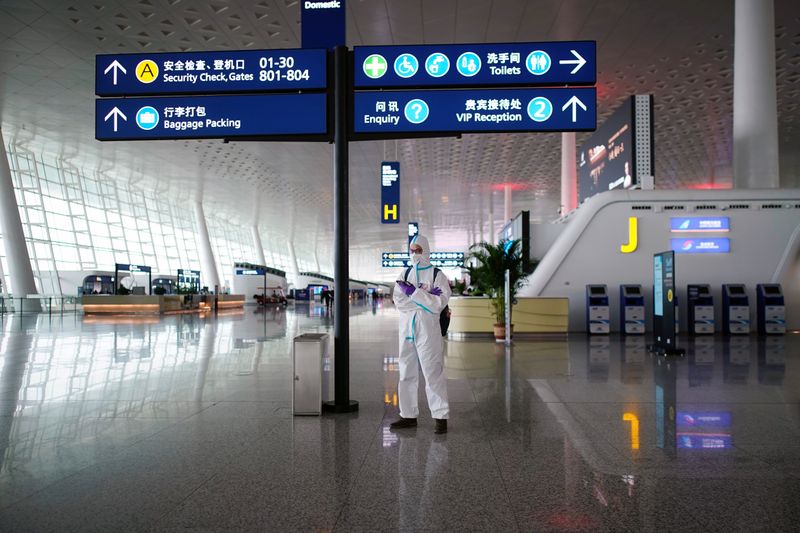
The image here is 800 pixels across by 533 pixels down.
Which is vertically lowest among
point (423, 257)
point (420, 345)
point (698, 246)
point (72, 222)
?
point (420, 345)

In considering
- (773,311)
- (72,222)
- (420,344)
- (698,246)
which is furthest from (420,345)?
(72,222)

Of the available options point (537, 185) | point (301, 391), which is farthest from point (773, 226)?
point (537, 185)

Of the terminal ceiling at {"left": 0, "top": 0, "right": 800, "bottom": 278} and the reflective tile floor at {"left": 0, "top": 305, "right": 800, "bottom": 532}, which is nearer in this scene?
the reflective tile floor at {"left": 0, "top": 305, "right": 800, "bottom": 532}

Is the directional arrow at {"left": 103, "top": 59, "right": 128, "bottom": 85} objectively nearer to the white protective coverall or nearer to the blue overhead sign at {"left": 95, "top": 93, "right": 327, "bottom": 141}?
the blue overhead sign at {"left": 95, "top": 93, "right": 327, "bottom": 141}

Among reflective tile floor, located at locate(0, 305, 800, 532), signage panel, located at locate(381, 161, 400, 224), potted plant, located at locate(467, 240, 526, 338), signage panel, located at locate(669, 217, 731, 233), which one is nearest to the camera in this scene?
reflective tile floor, located at locate(0, 305, 800, 532)

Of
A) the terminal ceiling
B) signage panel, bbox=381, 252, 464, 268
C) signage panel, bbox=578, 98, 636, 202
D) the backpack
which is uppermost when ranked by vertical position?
the terminal ceiling

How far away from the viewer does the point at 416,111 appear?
611 cm

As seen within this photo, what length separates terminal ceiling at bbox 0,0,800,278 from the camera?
17031 millimetres

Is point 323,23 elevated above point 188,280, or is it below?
above

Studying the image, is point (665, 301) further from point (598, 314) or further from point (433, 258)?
point (433, 258)

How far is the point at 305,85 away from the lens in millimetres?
6086

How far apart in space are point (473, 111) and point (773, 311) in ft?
42.7

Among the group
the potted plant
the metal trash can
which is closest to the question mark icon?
the metal trash can

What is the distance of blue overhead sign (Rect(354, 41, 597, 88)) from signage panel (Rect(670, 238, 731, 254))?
11288 mm
